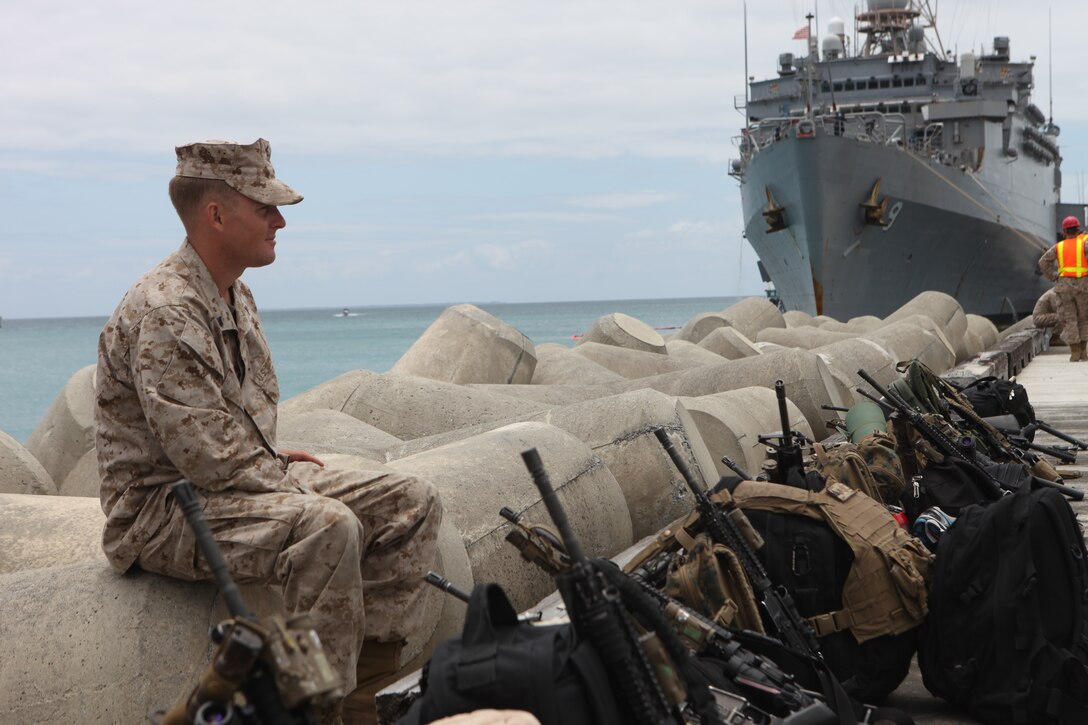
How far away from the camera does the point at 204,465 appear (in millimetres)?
3604

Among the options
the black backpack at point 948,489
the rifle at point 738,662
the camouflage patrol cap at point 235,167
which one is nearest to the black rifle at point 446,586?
the rifle at point 738,662

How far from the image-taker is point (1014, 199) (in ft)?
141

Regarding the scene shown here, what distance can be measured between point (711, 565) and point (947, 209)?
3521 centimetres

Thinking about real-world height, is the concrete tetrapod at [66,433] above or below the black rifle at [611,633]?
below

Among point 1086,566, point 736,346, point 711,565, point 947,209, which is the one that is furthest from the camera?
point 947,209

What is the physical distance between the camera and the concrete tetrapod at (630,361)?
1401 centimetres

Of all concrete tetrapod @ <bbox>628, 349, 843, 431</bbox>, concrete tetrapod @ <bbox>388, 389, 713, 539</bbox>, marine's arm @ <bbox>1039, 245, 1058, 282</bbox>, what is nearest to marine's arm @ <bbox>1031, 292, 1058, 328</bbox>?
marine's arm @ <bbox>1039, 245, 1058, 282</bbox>

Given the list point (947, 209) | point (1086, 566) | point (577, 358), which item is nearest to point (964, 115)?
point (947, 209)

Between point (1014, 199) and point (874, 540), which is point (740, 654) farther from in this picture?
point (1014, 199)

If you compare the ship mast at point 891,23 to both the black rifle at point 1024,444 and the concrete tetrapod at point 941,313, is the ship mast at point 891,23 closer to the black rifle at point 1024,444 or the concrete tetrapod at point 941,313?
the concrete tetrapod at point 941,313

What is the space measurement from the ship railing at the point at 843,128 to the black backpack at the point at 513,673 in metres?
32.9

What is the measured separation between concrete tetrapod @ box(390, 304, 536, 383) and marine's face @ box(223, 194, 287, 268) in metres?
8.20

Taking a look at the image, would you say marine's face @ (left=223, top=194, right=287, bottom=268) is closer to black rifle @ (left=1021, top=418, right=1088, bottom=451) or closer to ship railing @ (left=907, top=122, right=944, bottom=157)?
black rifle @ (left=1021, top=418, right=1088, bottom=451)

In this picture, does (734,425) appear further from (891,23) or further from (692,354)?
(891,23)
